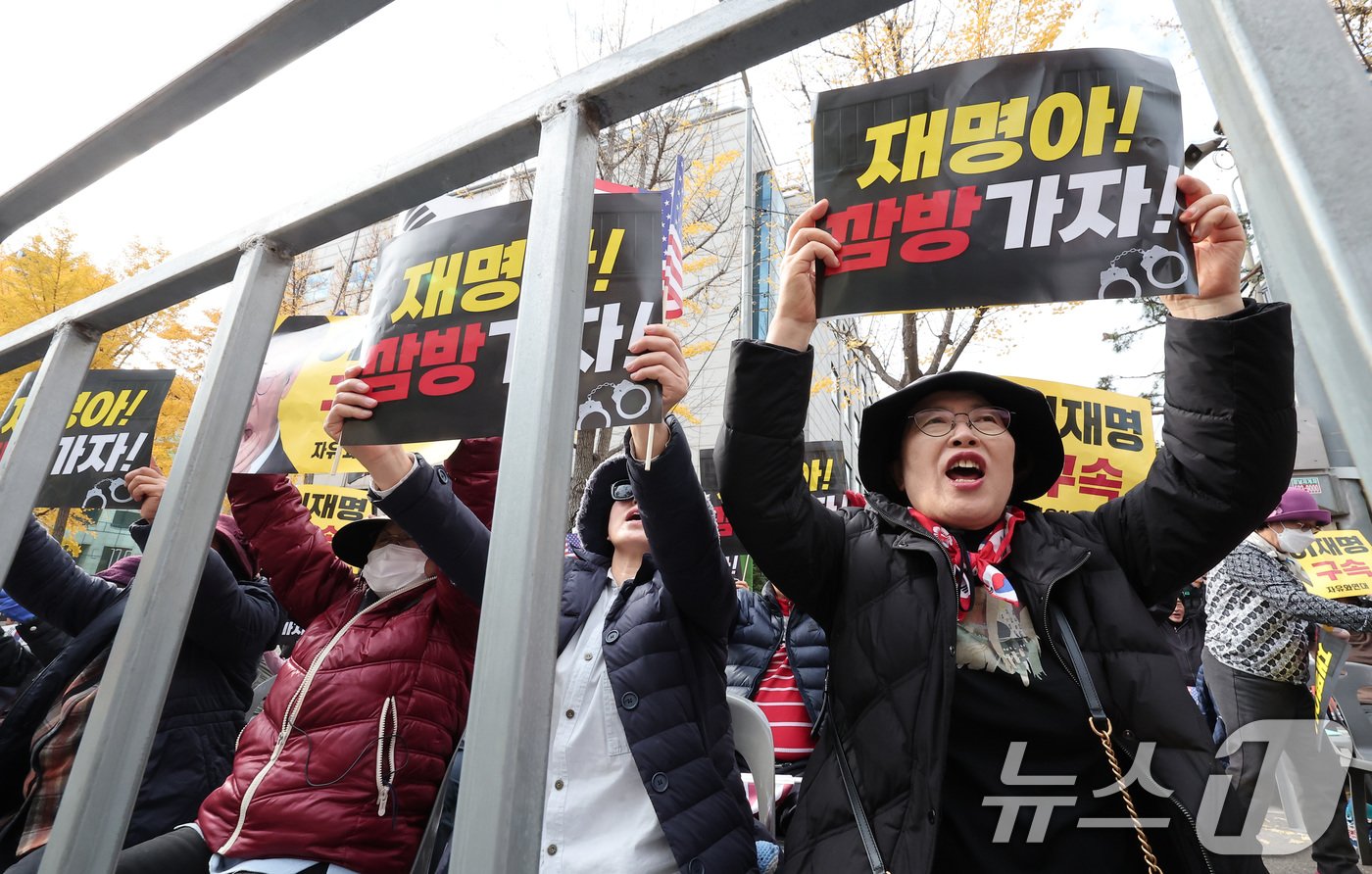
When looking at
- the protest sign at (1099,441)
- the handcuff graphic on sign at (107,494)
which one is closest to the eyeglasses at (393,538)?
the handcuff graphic on sign at (107,494)

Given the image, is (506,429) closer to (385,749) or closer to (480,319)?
(480,319)

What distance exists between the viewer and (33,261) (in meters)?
12.5

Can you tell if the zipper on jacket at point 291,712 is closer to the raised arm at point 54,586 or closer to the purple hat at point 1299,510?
the raised arm at point 54,586

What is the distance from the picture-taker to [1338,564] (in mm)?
4133

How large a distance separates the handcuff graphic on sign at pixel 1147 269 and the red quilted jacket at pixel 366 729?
166 centimetres

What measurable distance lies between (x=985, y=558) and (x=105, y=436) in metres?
2.95

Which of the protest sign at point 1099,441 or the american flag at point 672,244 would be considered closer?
the american flag at point 672,244

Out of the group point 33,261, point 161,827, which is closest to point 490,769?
point 161,827

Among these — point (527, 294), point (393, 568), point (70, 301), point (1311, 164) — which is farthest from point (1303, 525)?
point (70, 301)

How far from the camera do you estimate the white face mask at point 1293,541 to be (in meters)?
4.13

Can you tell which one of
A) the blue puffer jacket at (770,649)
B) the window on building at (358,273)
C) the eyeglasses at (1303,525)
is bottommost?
the blue puffer jacket at (770,649)

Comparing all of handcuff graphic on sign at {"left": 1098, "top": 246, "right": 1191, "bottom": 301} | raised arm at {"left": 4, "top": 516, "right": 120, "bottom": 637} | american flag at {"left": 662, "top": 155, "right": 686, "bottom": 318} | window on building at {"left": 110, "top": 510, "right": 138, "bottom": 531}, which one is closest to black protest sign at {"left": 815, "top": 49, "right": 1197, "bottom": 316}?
handcuff graphic on sign at {"left": 1098, "top": 246, "right": 1191, "bottom": 301}

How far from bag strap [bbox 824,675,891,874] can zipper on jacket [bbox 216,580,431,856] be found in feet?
4.72

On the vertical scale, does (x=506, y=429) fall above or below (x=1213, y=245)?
below
